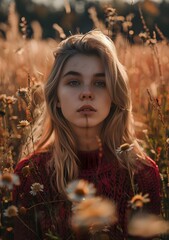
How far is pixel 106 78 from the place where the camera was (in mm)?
2135

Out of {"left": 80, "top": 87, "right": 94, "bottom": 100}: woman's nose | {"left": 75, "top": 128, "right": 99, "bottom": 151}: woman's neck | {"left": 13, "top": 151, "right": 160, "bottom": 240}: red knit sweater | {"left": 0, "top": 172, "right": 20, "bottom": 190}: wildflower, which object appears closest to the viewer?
{"left": 0, "top": 172, "right": 20, "bottom": 190}: wildflower

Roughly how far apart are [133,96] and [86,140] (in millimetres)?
1498

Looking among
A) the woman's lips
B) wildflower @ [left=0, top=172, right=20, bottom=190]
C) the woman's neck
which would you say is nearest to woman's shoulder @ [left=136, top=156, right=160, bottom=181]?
the woman's neck

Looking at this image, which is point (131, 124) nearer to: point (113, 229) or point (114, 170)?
point (114, 170)

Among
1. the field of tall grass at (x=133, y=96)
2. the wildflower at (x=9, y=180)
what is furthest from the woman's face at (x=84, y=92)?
the wildflower at (x=9, y=180)

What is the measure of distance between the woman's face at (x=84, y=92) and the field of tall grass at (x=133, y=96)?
0.16 metres

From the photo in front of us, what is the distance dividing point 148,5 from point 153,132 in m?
0.71

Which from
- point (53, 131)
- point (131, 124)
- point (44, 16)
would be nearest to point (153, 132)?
point (131, 124)

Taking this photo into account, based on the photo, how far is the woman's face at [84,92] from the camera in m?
2.03

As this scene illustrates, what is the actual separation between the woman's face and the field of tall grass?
0.16 m

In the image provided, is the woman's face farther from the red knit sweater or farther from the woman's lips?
the red knit sweater

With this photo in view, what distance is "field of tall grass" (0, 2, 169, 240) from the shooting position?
A: 2133 mm

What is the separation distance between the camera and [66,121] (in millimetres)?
2283

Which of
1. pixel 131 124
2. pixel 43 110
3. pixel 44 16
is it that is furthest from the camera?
pixel 44 16
